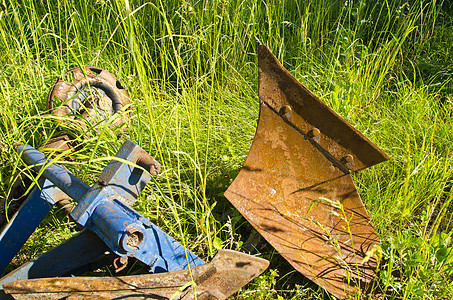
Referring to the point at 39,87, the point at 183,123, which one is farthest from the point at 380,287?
the point at 39,87

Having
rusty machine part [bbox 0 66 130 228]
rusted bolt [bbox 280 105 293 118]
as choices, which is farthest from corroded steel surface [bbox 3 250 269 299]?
rusty machine part [bbox 0 66 130 228]

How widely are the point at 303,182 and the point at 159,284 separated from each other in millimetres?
948

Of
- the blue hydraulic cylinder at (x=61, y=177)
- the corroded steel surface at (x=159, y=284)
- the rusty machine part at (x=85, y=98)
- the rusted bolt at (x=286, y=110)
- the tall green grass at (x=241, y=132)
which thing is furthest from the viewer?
the rusty machine part at (x=85, y=98)

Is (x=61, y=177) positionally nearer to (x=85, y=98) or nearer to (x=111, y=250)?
(x=111, y=250)

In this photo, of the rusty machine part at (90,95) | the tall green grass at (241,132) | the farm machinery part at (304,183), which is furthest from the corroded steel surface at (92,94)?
the farm machinery part at (304,183)

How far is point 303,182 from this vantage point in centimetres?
210

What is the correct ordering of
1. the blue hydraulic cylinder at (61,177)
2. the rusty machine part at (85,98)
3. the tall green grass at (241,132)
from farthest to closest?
the rusty machine part at (85,98)
the tall green grass at (241,132)
the blue hydraulic cylinder at (61,177)

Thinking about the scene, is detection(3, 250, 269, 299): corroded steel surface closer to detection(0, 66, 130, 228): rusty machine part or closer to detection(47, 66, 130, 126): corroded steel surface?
detection(0, 66, 130, 228): rusty machine part

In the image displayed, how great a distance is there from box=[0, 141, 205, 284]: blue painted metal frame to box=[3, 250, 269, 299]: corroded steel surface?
9 centimetres

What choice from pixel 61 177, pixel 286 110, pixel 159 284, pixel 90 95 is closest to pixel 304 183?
pixel 286 110

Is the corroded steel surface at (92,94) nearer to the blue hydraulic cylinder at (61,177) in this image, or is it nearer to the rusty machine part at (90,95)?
the rusty machine part at (90,95)

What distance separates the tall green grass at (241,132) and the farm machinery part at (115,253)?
0.13m

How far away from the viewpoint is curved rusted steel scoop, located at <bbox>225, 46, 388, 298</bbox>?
194 cm

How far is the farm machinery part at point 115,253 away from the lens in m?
1.50
